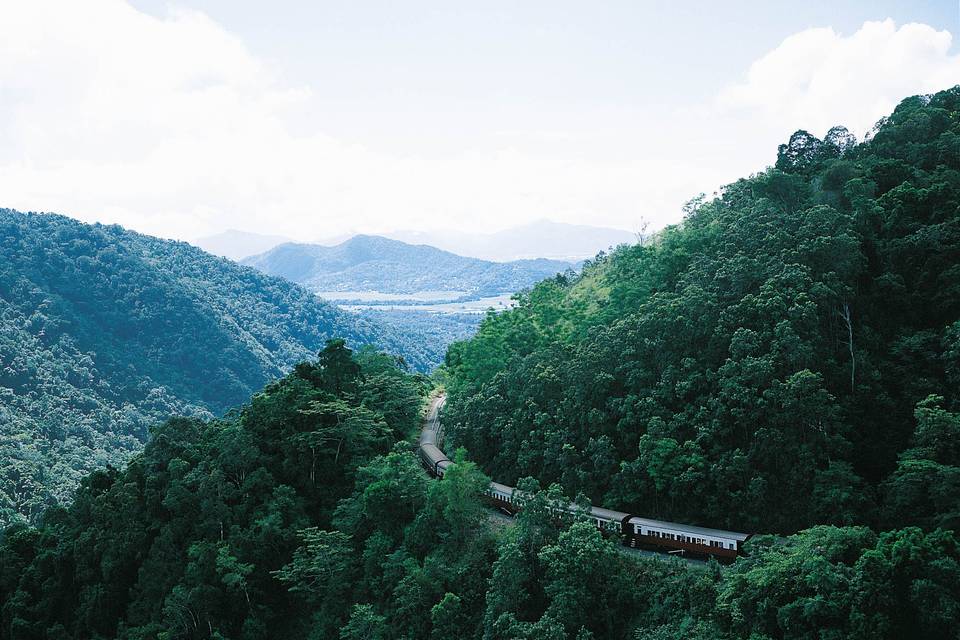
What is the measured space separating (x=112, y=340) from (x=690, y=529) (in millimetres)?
91434

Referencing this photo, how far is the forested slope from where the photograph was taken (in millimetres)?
24031

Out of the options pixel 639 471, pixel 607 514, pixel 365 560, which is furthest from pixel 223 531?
pixel 639 471

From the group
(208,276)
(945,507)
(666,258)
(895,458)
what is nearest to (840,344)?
(895,458)

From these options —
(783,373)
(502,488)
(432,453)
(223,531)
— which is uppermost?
(783,373)

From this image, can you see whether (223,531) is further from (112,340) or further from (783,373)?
(112,340)

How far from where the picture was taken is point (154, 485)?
36000 millimetres

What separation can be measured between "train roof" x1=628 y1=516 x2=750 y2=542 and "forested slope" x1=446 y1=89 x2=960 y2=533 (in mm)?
780

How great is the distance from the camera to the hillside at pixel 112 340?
76.9 meters

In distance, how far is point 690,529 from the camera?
24.1 m

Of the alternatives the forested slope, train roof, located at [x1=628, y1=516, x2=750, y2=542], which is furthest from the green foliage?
train roof, located at [x1=628, y1=516, x2=750, y2=542]

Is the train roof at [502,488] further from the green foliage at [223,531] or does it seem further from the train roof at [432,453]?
the train roof at [432,453]

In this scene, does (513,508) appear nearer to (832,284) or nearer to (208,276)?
(832,284)

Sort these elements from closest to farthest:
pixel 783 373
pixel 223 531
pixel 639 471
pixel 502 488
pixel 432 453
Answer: pixel 783 373, pixel 639 471, pixel 502 488, pixel 223 531, pixel 432 453

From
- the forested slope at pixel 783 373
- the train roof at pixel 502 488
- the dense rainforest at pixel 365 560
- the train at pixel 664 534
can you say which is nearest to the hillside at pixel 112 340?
the dense rainforest at pixel 365 560
